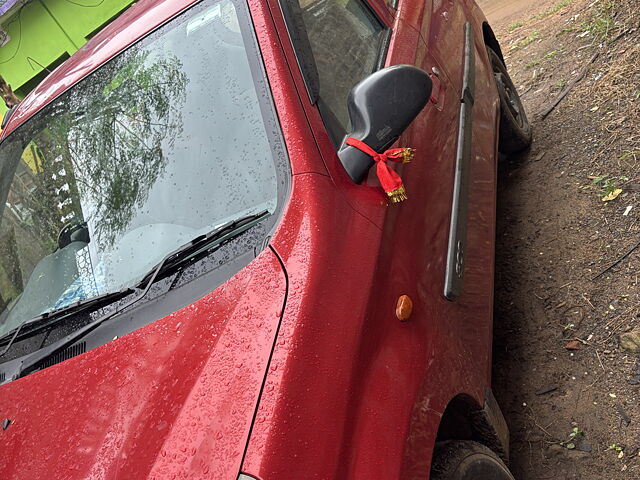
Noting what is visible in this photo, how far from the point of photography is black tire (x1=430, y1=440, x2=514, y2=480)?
1663mm

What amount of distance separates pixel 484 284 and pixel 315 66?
3.50ft

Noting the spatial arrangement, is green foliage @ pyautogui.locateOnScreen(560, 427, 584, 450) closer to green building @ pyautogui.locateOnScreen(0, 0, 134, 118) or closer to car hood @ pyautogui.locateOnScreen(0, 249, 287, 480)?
car hood @ pyautogui.locateOnScreen(0, 249, 287, 480)

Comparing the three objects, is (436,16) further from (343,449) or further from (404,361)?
(343,449)

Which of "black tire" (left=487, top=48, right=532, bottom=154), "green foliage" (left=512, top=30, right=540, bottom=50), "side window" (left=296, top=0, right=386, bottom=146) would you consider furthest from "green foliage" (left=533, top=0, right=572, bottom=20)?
"side window" (left=296, top=0, right=386, bottom=146)

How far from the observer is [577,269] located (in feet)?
10.1

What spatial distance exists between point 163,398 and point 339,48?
64.1 inches

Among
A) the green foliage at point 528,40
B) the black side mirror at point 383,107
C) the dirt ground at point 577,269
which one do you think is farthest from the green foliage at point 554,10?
the black side mirror at point 383,107

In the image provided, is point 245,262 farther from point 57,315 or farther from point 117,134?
point 117,134

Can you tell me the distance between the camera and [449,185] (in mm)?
2348

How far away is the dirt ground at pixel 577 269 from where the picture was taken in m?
2.46

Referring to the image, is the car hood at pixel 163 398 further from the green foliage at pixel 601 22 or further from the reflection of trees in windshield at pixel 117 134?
the green foliage at pixel 601 22

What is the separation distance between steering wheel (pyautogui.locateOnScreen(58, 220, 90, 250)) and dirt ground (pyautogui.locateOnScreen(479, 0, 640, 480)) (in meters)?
1.96

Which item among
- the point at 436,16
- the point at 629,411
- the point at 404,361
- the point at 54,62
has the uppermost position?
the point at 54,62

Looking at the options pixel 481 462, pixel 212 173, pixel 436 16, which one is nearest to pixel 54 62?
pixel 436 16
